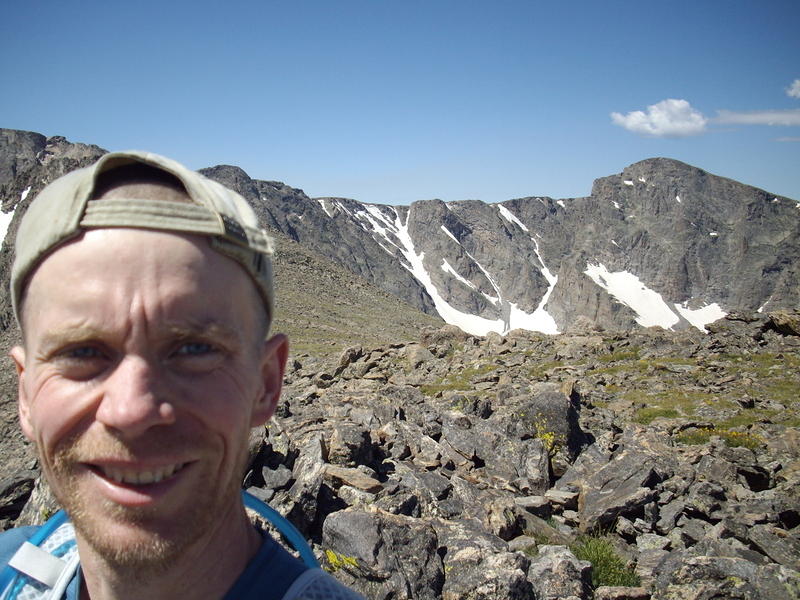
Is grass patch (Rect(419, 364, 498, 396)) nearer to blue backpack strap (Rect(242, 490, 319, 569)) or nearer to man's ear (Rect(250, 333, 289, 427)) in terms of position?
blue backpack strap (Rect(242, 490, 319, 569))

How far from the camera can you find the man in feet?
6.73

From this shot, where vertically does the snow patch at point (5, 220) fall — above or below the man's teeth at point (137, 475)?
above

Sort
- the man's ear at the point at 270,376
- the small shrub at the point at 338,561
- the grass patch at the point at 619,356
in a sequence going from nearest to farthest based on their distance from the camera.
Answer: the man's ear at the point at 270,376 < the small shrub at the point at 338,561 < the grass patch at the point at 619,356

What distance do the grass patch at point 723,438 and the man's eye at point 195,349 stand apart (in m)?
18.2

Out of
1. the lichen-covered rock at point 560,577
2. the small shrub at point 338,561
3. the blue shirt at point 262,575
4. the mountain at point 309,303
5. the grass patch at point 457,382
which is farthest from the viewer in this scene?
the mountain at point 309,303

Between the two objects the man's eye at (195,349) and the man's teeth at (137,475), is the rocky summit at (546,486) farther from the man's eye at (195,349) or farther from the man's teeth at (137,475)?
the man's eye at (195,349)

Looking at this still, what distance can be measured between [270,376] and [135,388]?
0.66 meters

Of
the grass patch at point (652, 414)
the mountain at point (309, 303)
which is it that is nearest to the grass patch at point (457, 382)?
the grass patch at point (652, 414)

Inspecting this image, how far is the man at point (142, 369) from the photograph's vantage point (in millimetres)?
2051

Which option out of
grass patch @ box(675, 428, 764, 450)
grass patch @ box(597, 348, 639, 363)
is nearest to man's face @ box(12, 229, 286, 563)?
grass patch @ box(675, 428, 764, 450)

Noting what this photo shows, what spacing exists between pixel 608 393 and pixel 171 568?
84.5 ft

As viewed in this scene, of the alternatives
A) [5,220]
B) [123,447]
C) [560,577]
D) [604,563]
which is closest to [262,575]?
[123,447]

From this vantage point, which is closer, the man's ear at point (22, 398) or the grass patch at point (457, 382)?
the man's ear at point (22, 398)

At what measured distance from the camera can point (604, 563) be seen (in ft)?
27.7
